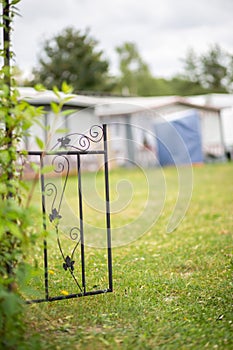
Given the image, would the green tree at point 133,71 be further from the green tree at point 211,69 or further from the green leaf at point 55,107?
the green leaf at point 55,107

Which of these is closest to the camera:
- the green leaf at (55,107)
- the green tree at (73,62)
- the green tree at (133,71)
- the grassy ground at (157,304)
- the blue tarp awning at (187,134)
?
the green leaf at (55,107)

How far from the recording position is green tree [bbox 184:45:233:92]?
3938cm

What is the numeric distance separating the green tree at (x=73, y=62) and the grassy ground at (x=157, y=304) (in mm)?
26388

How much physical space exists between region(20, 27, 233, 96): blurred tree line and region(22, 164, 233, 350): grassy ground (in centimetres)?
2043

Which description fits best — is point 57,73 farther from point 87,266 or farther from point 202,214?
point 87,266

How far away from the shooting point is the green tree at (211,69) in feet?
129

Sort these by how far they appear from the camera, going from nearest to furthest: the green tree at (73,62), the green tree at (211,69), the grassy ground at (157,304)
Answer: the grassy ground at (157,304), the green tree at (73,62), the green tree at (211,69)

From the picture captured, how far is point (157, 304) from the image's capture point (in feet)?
11.3

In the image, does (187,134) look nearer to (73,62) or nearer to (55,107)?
(73,62)

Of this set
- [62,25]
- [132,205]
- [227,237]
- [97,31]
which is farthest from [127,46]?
[227,237]

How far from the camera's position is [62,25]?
30.7 meters

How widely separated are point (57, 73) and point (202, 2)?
16.1 meters

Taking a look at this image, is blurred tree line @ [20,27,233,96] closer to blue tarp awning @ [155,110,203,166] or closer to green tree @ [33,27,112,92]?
green tree @ [33,27,112,92]

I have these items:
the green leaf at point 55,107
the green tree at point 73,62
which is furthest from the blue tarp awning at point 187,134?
the green leaf at point 55,107
